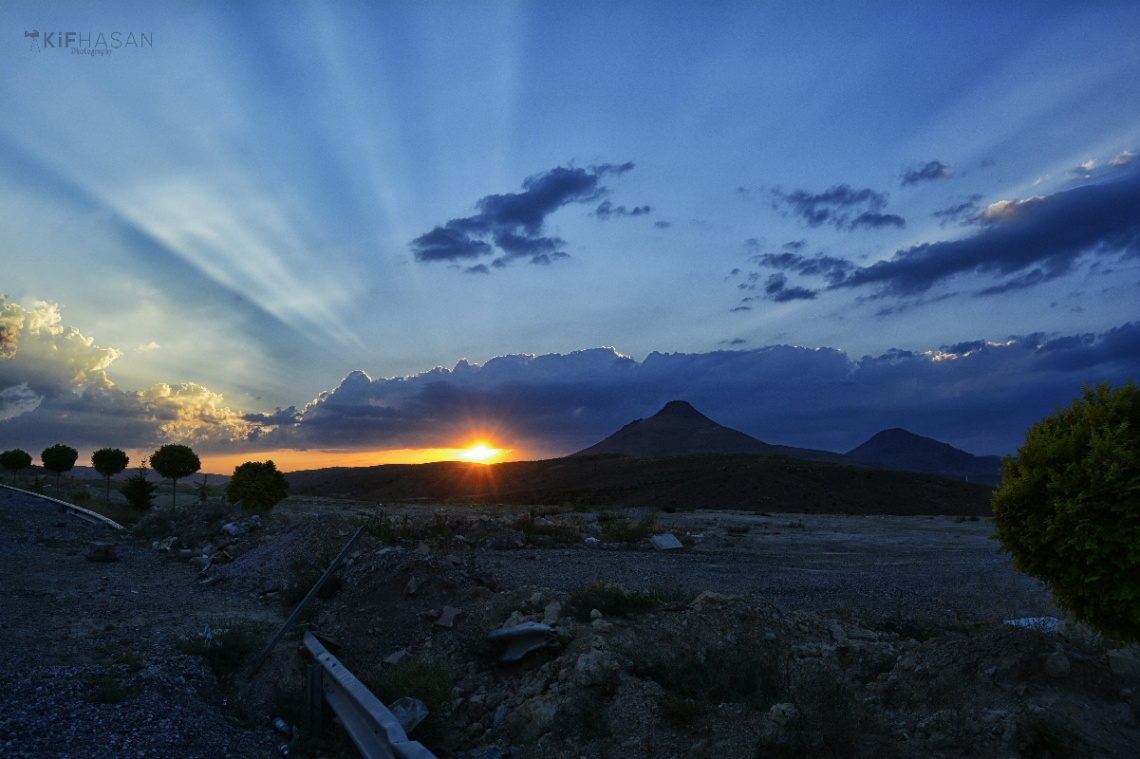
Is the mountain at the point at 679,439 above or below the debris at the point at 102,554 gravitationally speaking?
above

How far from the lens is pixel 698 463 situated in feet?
259

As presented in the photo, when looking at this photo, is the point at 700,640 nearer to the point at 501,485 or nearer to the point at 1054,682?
the point at 1054,682

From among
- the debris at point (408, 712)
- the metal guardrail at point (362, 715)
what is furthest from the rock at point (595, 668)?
the metal guardrail at point (362, 715)

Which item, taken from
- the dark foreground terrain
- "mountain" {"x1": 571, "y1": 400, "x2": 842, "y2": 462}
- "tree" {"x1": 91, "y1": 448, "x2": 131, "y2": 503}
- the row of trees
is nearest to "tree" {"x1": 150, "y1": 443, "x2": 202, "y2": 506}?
the row of trees

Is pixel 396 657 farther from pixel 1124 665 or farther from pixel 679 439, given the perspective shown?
pixel 679 439

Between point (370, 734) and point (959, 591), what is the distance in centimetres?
1316

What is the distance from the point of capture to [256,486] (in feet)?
84.7

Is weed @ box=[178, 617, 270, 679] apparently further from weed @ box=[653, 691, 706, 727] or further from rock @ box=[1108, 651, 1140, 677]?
rock @ box=[1108, 651, 1140, 677]

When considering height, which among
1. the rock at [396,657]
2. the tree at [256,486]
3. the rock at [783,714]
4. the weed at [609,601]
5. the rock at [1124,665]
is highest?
the tree at [256,486]

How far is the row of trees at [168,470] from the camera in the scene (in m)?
25.9

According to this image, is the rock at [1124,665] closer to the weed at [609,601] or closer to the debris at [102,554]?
the weed at [609,601]

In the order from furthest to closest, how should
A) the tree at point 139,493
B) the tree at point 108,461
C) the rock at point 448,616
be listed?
the tree at point 108,461 → the tree at point 139,493 → the rock at point 448,616

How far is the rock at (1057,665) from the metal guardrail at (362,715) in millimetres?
5404

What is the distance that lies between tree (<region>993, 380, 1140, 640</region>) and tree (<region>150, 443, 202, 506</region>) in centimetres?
3876
